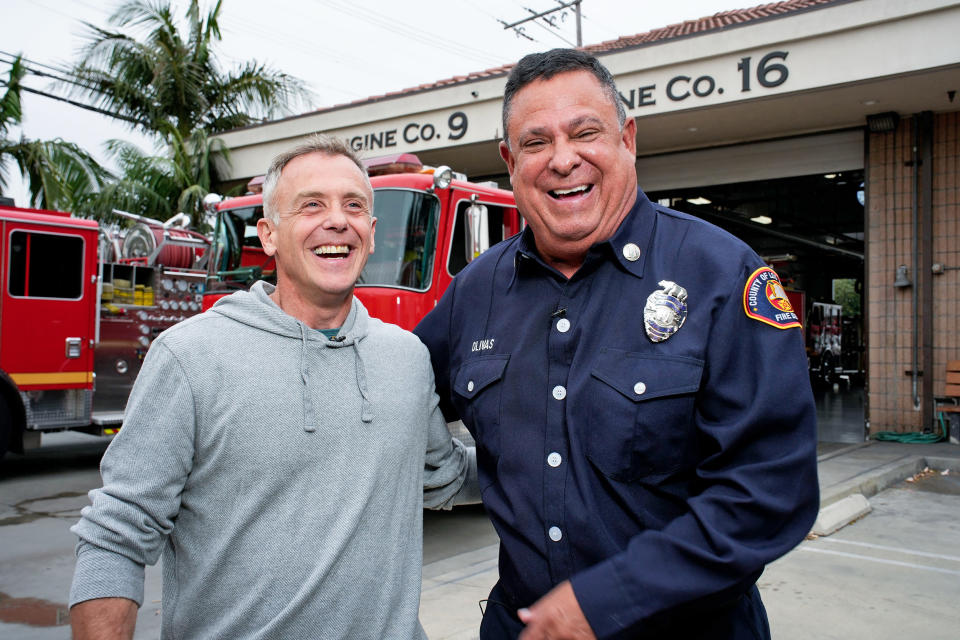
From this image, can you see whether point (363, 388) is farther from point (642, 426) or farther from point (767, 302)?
point (767, 302)

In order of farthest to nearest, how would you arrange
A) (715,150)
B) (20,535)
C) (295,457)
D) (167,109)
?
1. (167,109)
2. (715,150)
3. (20,535)
4. (295,457)

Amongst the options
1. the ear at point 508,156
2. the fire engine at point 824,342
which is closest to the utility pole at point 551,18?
the fire engine at point 824,342

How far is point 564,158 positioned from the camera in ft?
5.80

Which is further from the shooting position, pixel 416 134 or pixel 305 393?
pixel 416 134

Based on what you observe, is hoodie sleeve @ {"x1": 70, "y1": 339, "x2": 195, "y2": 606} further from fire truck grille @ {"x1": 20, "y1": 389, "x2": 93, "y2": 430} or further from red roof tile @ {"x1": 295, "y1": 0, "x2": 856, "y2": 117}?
red roof tile @ {"x1": 295, "y1": 0, "x2": 856, "y2": 117}

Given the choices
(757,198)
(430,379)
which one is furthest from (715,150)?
(430,379)

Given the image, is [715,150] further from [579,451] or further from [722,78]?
[579,451]

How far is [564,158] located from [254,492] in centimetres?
103

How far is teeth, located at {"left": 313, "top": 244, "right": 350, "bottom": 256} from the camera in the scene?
1952 millimetres

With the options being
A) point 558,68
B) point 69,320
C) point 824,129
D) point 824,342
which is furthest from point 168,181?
point 824,342

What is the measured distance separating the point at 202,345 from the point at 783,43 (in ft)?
30.4

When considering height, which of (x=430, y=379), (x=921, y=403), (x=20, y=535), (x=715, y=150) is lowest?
(x=20, y=535)

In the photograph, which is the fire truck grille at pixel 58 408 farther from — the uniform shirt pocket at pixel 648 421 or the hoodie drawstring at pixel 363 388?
the uniform shirt pocket at pixel 648 421

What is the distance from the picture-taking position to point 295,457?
1699mm
